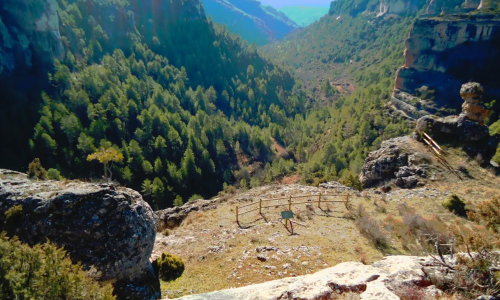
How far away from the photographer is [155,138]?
84.0m

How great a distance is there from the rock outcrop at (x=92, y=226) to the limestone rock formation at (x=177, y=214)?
13.9 metres

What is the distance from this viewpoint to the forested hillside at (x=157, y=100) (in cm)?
7006

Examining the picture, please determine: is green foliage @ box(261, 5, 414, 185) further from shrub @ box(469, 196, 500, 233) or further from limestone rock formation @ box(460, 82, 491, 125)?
shrub @ box(469, 196, 500, 233)

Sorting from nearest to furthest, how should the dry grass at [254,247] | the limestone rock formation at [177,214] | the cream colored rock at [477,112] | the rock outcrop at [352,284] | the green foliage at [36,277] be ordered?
→ 1. the green foliage at [36,277]
2. the rock outcrop at [352,284]
3. the dry grass at [254,247]
4. the limestone rock formation at [177,214]
5. the cream colored rock at [477,112]

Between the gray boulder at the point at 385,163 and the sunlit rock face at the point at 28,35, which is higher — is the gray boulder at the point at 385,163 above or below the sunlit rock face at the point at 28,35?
below

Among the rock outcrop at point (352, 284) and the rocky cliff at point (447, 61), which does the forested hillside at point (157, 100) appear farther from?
the rock outcrop at point (352, 284)

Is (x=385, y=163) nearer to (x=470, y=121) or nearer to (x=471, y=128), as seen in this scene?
(x=471, y=128)

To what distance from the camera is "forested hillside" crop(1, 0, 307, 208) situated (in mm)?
70062

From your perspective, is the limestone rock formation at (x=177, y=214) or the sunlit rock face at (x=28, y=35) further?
the sunlit rock face at (x=28, y=35)

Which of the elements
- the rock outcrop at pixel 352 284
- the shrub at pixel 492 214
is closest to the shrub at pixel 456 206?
the shrub at pixel 492 214

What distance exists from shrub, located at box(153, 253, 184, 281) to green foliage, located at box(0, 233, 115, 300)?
832 cm

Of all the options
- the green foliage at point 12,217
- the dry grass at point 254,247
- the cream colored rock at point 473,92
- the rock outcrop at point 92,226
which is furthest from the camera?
the cream colored rock at point 473,92

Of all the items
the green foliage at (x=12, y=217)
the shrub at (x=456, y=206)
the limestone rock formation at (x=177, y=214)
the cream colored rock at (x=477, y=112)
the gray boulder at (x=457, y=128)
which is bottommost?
the limestone rock formation at (x=177, y=214)

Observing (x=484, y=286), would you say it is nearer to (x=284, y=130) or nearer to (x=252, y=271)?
(x=252, y=271)
